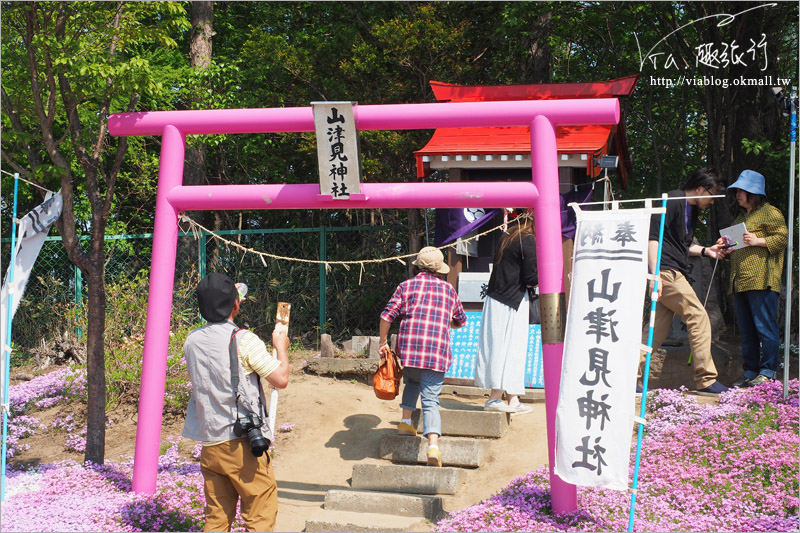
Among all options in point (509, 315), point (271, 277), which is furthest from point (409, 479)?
point (271, 277)

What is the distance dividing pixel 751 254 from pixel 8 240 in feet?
36.7

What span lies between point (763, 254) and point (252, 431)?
5.57m

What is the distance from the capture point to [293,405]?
8.60m

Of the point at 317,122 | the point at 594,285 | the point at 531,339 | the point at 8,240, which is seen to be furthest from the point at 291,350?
the point at 594,285

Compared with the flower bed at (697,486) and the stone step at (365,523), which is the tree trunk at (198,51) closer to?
the stone step at (365,523)

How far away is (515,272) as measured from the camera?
7.27 meters

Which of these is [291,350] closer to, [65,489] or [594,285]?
[65,489]

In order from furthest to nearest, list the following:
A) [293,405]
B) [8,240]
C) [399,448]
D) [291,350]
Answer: [8,240] < [291,350] < [293,405] < [399,448]

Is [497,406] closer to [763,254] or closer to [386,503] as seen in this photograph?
[386,503]

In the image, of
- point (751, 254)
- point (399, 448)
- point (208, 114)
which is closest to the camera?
point (208, 114)

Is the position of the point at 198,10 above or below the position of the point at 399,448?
above

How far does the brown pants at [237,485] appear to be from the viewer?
4.43 metres

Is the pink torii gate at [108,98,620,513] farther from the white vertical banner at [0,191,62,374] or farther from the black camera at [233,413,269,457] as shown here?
the black camera at [233,413,269,457]

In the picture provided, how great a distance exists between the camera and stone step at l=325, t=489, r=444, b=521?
5.71 m
